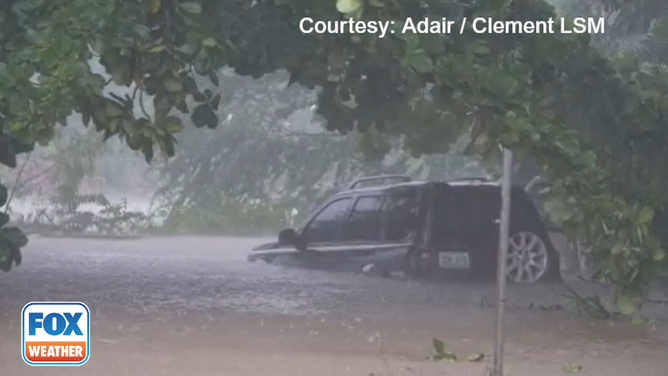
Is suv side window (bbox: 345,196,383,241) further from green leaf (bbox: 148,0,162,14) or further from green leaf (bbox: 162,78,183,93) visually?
green leaf (bbox: 148,0,162,14)

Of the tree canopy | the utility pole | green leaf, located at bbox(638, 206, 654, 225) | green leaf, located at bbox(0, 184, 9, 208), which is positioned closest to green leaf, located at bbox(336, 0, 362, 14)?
the tree canopy

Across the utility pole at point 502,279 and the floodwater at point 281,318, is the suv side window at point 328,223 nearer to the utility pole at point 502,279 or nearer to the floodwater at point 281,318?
the floodwater at point 281,318

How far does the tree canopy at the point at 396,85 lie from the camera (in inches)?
268

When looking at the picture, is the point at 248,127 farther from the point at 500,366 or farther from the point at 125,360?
the point at 500,366

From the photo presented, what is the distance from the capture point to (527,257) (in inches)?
340

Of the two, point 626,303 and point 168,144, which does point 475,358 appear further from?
point 168,144

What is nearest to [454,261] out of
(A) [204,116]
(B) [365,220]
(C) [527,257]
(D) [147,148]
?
(C) [527,257]

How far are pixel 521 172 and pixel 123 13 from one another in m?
2.40

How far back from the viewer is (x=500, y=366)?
Result: 721 cm

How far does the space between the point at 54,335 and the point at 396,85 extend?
7.96 feet

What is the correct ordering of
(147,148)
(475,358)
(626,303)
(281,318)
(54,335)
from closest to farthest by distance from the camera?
(54,335)
(147,148)
(626,303)
(475,358)
(281,318)

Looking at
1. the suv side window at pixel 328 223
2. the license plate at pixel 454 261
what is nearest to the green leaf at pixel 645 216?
the license plate at pixel 454 261

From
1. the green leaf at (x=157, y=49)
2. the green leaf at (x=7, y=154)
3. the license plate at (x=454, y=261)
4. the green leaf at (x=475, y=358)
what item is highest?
the green leaf at (x=157, y=49)

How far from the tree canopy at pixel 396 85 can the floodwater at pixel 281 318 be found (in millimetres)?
486
